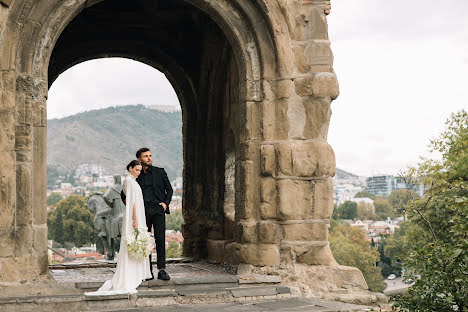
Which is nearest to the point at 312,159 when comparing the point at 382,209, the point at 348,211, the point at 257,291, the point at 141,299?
the point at 257,291

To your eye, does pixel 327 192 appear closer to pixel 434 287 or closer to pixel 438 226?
pixel 434 287

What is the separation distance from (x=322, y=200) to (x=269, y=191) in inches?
25.9

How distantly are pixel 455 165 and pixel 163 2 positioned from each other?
15.8 meters

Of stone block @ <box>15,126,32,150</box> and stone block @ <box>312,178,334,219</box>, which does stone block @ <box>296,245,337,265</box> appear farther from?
stone block @ <box>15,126,32,150</box>

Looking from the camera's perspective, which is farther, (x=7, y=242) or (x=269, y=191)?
(x=269, y=191)

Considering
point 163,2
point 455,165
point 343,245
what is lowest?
point 343,245

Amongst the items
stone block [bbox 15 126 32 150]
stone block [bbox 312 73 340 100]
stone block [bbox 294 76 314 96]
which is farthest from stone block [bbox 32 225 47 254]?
stone block [bbox 312 73 340 100]

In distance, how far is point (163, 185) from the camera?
8641 millimetres

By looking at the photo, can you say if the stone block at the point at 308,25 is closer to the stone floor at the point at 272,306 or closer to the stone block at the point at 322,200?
the stone block at the point at 322,200

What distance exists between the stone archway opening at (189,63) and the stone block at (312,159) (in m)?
2.51

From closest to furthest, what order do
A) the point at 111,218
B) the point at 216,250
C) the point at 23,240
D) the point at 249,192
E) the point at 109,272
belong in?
the point at 23,240 → the point at 249,192 → the point at 109,272 → the point at 216,250 → the point at 111,218

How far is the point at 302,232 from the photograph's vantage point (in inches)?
358

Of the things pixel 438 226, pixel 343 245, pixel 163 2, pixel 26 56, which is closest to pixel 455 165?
pixel 438 226

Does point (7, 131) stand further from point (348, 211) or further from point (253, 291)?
point (348, 211)
